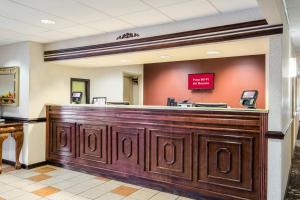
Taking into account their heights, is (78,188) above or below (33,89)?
below

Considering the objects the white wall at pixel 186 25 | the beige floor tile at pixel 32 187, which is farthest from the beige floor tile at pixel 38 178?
the white wall at pixel 186 25

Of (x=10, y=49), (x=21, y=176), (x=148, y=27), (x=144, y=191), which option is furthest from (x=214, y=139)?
(x=10, y=49)

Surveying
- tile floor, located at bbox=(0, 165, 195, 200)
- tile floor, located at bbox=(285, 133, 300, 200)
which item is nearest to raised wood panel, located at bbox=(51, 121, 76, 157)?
tile floor, located at bbox=(0, 165, 195, 200)

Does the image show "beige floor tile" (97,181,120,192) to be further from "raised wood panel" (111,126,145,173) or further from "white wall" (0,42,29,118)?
"white wall" (0,42,29,118)

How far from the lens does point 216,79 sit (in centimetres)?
→ 655

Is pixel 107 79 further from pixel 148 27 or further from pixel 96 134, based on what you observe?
pixel 148 27

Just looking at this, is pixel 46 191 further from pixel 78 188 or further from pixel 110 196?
pixel 110 196

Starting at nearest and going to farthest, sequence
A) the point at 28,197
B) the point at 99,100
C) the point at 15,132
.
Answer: the point at 28,197
the point at 15,132
the point at 99,100

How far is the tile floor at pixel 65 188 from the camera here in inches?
147

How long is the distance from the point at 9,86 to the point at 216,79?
16.2 feet

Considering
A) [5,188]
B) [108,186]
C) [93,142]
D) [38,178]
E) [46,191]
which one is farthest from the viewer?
[93,142]

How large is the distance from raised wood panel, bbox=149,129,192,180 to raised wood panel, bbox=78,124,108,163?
101 centimetres

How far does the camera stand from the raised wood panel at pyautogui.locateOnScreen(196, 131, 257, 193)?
3.29 meters

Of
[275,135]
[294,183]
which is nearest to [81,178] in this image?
[275,135]
